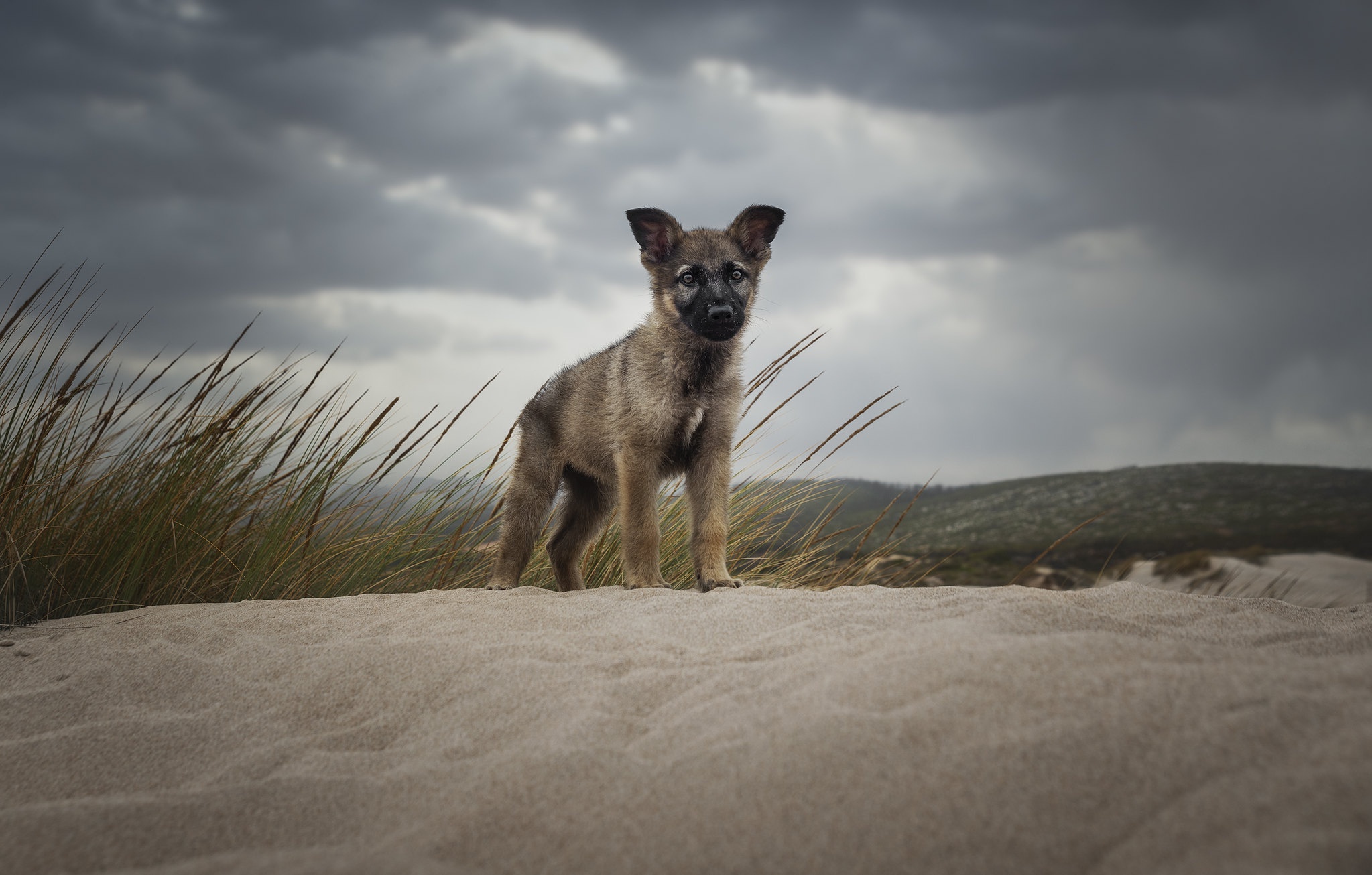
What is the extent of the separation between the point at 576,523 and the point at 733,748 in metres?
3.66

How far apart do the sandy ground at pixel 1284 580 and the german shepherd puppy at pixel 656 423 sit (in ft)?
11.2

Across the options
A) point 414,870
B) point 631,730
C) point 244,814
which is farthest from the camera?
point 631,730

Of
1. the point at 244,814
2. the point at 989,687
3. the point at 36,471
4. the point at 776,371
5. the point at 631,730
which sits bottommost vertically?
the point at 244,814

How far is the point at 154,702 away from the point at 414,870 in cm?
172

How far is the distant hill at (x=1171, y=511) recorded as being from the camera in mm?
10562

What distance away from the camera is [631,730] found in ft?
6.63

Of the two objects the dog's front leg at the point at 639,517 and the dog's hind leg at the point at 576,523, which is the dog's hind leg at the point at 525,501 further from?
the dog's front leg at the point at 639,517

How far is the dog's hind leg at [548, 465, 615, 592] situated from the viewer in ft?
17.4

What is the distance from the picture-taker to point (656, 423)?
4.41 meters

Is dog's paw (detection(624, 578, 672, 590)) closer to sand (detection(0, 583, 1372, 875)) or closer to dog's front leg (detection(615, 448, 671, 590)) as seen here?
dog's front leg (detection(615, 448, 671, 590))

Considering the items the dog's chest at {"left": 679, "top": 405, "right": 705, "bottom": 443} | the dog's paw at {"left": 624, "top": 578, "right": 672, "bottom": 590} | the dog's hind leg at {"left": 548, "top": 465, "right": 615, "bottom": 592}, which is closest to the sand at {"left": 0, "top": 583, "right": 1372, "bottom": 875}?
the dog's paw at {"left": 624, "top": 578, "right": 672, "bottom": 590}

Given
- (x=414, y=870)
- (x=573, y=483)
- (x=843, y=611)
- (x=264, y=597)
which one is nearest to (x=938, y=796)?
(x=414, y=870)

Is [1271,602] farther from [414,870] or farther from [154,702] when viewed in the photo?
[154,702]

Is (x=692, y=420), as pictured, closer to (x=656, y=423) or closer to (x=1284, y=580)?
(x=656, y=423)
